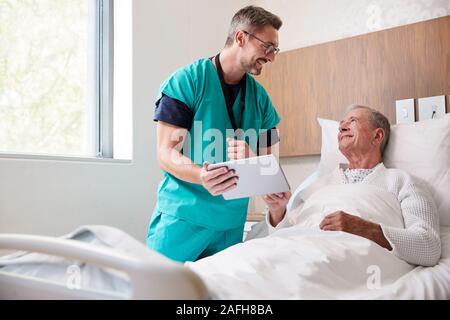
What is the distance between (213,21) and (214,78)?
1.19m

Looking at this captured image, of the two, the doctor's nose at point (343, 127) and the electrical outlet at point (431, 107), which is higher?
the electrical outlet at point (431, 107)

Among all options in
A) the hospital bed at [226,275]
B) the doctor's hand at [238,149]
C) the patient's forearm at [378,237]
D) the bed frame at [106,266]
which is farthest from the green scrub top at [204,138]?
the bed frame at [106,266]

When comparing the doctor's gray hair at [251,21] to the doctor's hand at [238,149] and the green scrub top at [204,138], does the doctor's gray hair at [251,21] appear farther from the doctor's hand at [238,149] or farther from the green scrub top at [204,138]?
the doctor's hand at [238,149]

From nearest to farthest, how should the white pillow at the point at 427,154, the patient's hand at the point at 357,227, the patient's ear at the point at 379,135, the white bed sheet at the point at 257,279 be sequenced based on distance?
the white bed sheet at the point at 257,279 → the patient's hand at the point at 357,227 → the white pillow at the point at 427,154 → the patient's ear at the point at 379,135

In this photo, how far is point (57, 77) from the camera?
8.61ft

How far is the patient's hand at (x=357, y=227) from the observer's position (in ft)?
5.15

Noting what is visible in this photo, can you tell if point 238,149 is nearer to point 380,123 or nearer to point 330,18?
point 380,123

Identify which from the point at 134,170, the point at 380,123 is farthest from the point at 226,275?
the point at 134,170

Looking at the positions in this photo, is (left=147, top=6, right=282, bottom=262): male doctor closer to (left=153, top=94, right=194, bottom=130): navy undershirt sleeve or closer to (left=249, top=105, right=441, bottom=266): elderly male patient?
(left=153, top=94, right=194, bottom=130): navy undershirt sleeve

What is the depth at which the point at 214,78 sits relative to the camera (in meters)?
2.10

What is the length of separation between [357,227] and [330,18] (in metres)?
1.67

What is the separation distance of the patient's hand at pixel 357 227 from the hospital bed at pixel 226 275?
71mm

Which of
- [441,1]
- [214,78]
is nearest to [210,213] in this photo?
[214,78]

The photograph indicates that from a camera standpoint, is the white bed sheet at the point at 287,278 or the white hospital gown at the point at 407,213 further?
the white hospital gown at the point at 407,213
